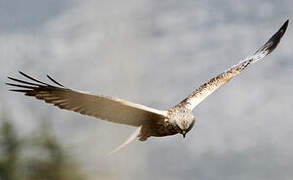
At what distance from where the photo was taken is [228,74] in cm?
2216

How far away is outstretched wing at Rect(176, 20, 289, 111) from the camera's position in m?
20.5

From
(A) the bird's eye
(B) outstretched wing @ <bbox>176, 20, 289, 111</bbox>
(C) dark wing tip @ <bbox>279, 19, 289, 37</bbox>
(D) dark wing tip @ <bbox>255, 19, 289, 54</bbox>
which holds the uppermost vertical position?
(C) dark wing tip @ <bbox>279, 19, 289, 37</bbox>

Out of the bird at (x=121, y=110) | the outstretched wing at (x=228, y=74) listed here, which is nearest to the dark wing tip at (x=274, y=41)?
the outstretched wing at (x=228, y=74)

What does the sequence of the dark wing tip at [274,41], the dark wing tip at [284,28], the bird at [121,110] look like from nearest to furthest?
the bird at [121,110], the dark wing tip at [274,41], the dark wing tip at [284,28]

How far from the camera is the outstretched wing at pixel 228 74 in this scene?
20.5 meters

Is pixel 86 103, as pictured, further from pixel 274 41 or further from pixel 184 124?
pixel 274 41

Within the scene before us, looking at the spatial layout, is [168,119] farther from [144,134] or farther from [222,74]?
[222,74]

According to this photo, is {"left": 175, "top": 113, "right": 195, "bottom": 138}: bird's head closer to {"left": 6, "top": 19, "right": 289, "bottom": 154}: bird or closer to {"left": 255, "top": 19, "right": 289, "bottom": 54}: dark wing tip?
{"left": 6, "top": 19, "right": 289, "bottom": 154}: bird

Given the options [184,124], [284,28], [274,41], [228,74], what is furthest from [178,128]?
[284,28]

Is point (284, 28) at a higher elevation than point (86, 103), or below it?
higher

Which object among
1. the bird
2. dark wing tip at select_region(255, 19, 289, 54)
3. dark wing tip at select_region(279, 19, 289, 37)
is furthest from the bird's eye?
dark wing tip at select_region(279, 19, 289, 37)

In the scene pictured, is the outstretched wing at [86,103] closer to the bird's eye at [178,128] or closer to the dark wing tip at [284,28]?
the bird's eye at [178,128]

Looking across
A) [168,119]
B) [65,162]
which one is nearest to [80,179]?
[65,162]

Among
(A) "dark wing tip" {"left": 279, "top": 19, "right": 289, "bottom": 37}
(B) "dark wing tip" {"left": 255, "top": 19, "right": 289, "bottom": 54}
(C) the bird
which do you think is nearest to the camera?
(C) the bird
